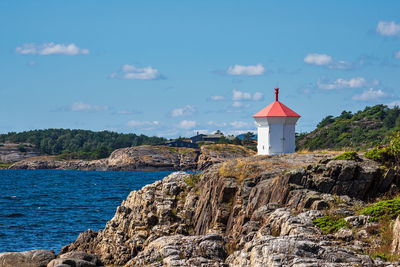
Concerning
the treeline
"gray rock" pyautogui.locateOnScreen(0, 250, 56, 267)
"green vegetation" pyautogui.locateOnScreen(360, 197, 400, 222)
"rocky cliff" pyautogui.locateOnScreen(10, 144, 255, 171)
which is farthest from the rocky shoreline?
"rocky cliff" pyautogui.locateOnScreen(10, 144, 255, 171)

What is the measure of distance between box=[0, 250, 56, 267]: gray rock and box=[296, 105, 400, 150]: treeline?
255 ft

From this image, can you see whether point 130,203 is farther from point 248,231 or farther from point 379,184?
point 379,184

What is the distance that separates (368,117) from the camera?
446 feet

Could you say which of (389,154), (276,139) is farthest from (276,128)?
(389,154)

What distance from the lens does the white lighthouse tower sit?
103 ft

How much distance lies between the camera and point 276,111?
31.8 m

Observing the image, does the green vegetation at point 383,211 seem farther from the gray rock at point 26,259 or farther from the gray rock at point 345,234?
the gray rock at point 26,259

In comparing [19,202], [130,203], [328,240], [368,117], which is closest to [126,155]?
[368,117]

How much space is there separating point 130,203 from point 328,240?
15644 mm

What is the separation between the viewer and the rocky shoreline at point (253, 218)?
17.7m

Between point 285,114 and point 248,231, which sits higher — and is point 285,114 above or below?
above

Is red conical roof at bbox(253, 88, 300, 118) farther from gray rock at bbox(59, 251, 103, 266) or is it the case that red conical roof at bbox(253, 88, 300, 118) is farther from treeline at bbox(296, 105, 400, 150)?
treeline at bbox(296, 105, 400, 150)

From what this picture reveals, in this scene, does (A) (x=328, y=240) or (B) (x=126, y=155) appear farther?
(B) (x=126, y=155)

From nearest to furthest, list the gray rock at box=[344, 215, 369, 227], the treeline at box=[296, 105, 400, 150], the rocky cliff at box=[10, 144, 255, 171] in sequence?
1. the gray rock at box=[344, 215, 369, 227]
2. the treeline at box=[296, 105, 400, 150]
3. the rocky cliff at box=[10, 144, 255, 171]
